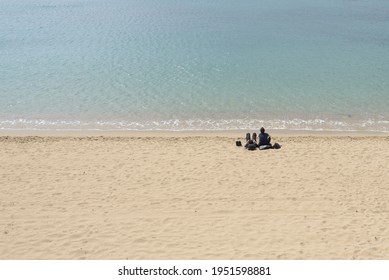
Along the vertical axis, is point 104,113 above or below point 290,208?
above

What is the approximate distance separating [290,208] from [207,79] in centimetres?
1510

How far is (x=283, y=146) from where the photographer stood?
58.9 ft

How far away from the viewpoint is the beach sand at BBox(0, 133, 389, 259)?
36.2 feet

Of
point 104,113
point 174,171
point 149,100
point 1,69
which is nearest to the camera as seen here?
point 174,171

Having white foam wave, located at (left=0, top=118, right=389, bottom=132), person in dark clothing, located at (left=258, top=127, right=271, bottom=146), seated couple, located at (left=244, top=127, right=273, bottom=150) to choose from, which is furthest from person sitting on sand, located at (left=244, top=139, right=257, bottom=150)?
white foam wave, located at (left=0, top=118, right=389, bottom=132)

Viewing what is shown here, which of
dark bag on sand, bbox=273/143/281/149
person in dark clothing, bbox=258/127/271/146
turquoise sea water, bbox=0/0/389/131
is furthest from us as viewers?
turquoise sea water, bbox=0/0/389/131

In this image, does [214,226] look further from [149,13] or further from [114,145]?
[149,13]

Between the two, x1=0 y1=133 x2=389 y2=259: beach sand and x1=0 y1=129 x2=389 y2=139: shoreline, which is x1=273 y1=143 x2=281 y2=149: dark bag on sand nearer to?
x1=0 y1=133 x2=389 y2=259: beach sand

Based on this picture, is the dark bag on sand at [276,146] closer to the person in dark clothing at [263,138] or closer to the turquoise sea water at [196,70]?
the person in dark clothing at [263,138]

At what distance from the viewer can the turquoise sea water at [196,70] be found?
71.5 ft

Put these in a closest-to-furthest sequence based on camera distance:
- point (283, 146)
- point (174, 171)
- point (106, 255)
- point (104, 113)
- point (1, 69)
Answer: point (106, 255) → point (174, 171) → point (283, 146) → point (104, 113) → point (1, 69)

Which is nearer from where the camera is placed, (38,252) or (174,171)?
(38,252)

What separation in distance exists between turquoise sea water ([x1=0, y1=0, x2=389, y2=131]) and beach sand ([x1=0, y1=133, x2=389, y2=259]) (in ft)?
9.82

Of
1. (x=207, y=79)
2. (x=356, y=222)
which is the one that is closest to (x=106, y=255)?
(x=356, y=222)
